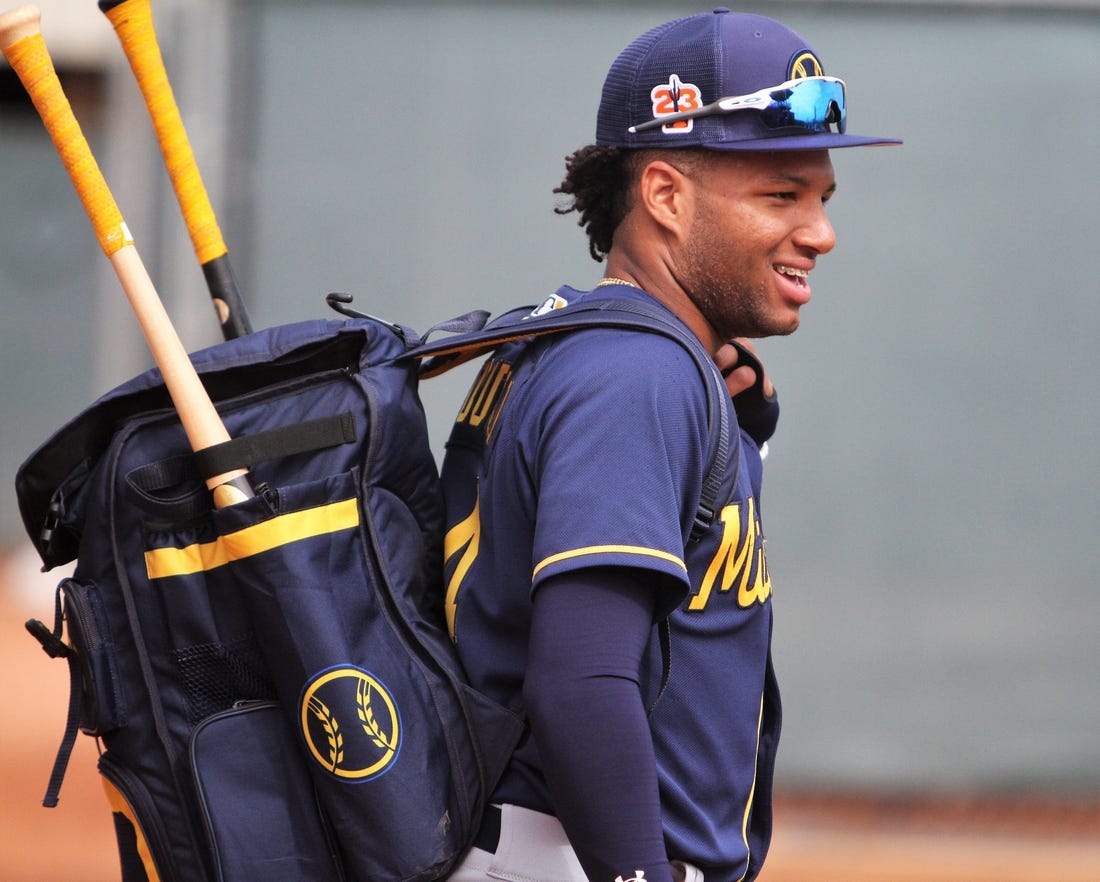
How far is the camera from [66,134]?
2051 mm

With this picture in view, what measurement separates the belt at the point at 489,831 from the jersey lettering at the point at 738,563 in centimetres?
40

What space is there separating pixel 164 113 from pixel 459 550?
99 centimetres

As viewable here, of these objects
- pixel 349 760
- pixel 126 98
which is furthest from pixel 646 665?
pixel 126 98

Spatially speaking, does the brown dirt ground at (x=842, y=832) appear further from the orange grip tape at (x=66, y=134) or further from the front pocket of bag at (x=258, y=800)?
the orange grip tape at (x=66, y=134)

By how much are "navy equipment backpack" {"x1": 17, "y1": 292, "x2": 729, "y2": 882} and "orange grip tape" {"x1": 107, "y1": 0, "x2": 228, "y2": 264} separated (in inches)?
21.7

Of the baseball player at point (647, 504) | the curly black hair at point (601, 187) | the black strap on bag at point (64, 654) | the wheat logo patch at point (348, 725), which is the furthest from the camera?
the curly black hair at point (601, 187)

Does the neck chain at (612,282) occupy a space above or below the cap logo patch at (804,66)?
below

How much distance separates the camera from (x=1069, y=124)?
220 inches

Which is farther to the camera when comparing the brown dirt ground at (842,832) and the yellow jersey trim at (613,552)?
the brown dirt ground at (842,832)

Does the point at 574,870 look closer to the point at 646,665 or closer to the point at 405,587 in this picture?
the point at 646,665

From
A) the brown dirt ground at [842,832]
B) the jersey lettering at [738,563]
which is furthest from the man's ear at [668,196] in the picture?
the brown dirt ground at [842,832]

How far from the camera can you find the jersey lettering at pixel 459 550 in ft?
6.56

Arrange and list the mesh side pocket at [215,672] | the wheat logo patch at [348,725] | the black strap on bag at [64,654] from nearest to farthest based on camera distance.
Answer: the wheat logo patch at [348,725], the mesh side pocket at [215,672], the black strap on bag at [64,654]

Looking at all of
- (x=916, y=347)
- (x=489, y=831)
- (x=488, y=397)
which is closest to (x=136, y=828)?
(x=489, y=831)
